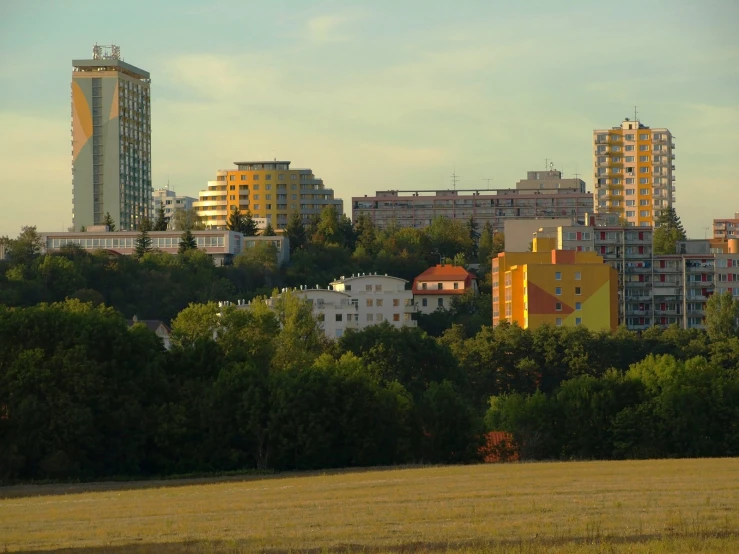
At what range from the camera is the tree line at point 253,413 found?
232 feet

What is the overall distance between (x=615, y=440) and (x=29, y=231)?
118m

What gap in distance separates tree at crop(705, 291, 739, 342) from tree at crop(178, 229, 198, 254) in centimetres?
6477

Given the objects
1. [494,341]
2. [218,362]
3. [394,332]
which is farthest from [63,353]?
[494,341]

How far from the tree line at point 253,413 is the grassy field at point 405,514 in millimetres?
11192

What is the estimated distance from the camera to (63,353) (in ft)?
238

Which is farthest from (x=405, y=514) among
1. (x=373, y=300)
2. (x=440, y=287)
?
(x=440, y=287)

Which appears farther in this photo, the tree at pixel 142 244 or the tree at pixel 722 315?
the tree at pixel 142 244

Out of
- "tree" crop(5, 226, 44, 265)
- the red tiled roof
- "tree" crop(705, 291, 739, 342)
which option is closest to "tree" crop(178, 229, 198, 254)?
"tree" crop(5, 226, 44, 265)

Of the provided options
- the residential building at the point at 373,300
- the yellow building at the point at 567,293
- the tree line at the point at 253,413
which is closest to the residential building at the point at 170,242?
the residential building at the point at 373,300

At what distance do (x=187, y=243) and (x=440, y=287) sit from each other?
32.6 m

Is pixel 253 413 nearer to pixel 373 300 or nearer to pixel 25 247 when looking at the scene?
pixel 373 300

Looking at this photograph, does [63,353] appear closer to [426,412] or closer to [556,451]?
[426,412]

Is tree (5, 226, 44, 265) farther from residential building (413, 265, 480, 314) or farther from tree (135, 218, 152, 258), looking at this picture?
residential building (413, 265, 480, 314)

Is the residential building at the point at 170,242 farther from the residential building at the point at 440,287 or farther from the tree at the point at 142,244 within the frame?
the residential building at the point at 440,287
